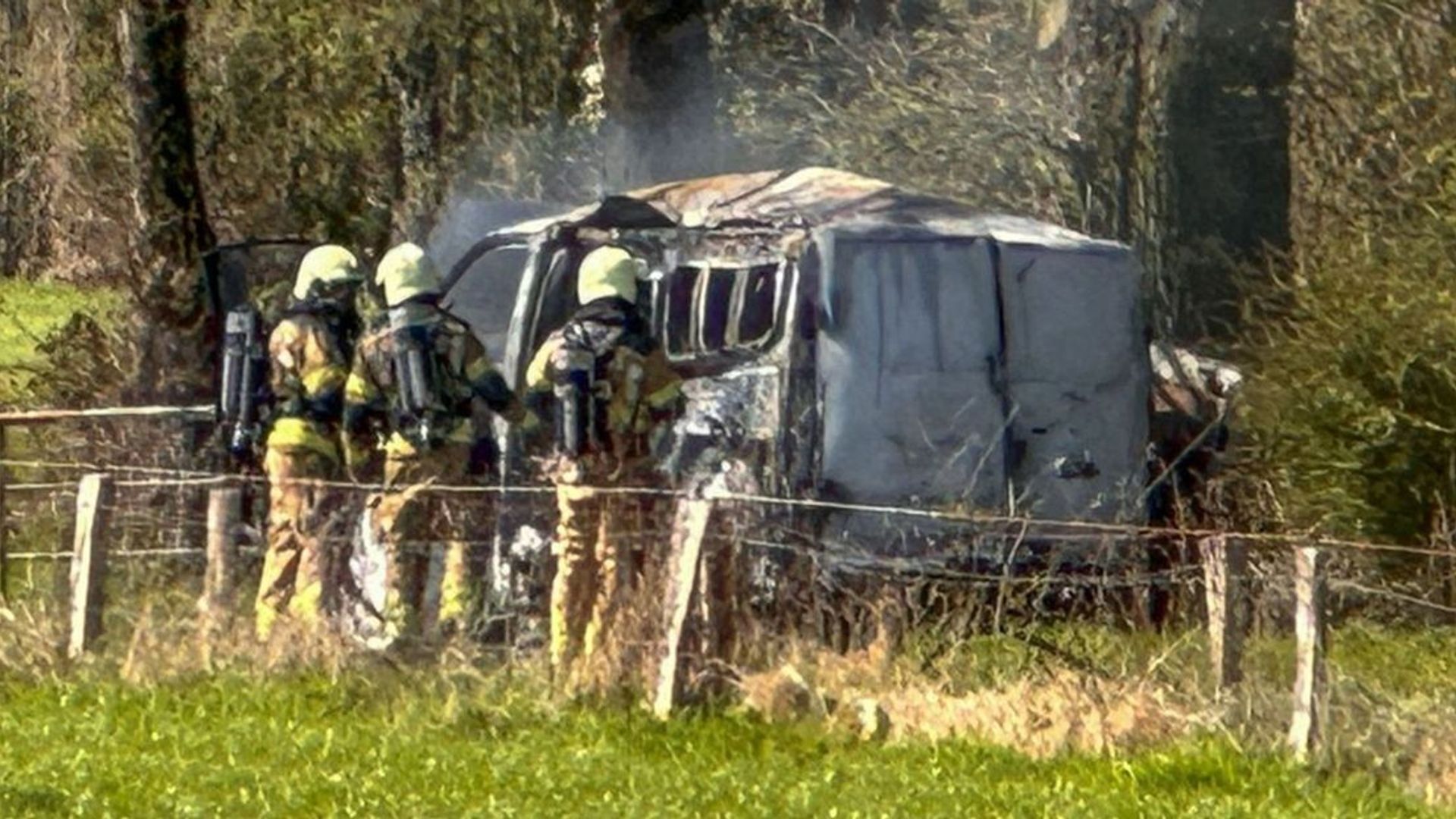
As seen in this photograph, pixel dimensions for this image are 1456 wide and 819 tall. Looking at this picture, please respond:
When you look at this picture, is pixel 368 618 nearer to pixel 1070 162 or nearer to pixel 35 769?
pixel 35 769

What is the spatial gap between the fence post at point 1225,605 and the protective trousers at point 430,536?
9.56 feet

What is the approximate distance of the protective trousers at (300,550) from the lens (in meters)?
14.3

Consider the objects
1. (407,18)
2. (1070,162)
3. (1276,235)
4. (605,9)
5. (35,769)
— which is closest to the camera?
(35,769)

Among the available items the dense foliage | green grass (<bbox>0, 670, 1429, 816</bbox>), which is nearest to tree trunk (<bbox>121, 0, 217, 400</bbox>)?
the dense foliage

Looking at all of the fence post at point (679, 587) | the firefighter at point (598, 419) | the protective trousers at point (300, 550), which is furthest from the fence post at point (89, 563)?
the fence post at point (679, 587)

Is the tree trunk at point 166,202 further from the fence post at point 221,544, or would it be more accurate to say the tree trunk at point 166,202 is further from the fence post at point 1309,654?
the fence post at point 1309,654

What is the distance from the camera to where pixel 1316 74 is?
74.7 ft

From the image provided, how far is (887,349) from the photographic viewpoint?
16062 mm

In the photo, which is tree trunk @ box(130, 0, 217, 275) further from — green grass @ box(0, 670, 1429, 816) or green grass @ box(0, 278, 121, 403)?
green grass @ box(0, 670, 1429, 816)

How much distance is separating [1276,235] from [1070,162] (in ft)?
7.43

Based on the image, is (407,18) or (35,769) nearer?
(35,769)

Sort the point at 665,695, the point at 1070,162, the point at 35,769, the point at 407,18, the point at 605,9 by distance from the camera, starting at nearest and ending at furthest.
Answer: the point at 35,769 → the point at 665,695 → the point at 1070,162 → the point at 605,9 → the point at 407,18

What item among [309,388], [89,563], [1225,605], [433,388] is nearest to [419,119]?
[309,388]

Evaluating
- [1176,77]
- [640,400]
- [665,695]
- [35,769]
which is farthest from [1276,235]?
[35,769]
